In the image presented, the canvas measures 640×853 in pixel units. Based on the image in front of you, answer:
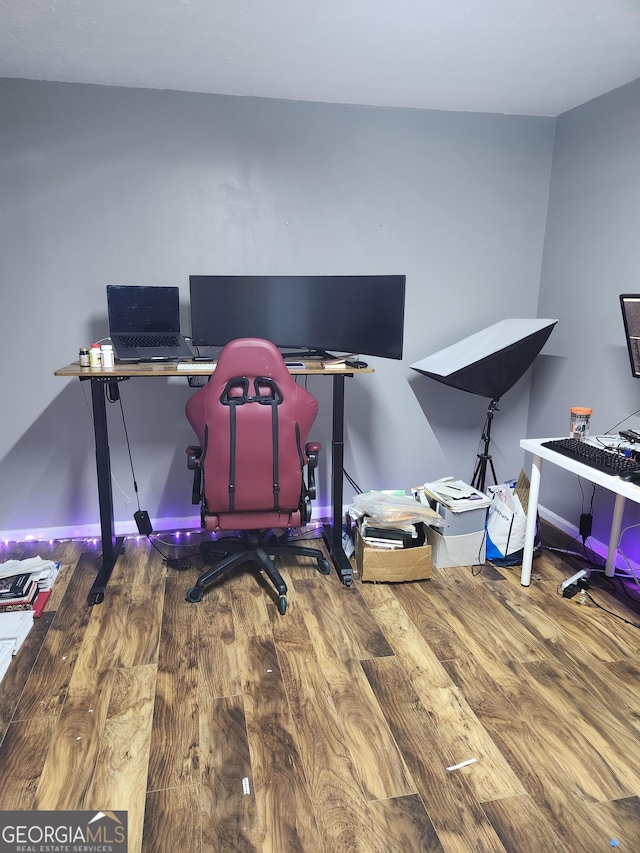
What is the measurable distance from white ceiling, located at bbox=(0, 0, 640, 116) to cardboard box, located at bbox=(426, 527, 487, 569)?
2.25 m

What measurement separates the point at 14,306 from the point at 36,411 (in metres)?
0.57

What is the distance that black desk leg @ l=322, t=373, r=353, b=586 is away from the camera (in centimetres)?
288

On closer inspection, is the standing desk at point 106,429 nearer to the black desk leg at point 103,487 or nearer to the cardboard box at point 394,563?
the black desk leg at point 103,487

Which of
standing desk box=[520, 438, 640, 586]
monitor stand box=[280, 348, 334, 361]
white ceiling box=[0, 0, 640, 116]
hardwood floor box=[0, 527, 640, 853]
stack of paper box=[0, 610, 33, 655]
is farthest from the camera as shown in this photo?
monitor stand box=[280, 348, 334, 361]

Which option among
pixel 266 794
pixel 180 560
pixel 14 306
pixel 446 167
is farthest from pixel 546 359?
pixel 14 306

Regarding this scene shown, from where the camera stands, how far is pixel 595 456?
2.43 metres

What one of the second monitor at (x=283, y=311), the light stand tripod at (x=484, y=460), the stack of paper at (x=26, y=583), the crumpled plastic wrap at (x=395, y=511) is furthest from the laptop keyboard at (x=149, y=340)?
the light stand tripod at (x=484, y=460)

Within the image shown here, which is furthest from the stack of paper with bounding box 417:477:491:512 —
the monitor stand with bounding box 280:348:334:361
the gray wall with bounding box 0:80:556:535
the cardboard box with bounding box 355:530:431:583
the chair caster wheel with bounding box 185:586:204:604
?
the chair caster wheel with bounding box 185:586:204:604

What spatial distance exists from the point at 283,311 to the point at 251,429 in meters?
0.93

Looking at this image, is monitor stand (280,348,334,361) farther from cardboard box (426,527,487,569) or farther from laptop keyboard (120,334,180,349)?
cardboard box (426,527,487,569)

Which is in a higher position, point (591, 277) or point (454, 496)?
point (591, 277)

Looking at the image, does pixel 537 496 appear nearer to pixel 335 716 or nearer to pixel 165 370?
pixel 335 716

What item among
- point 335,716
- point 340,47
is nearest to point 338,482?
point 335,716

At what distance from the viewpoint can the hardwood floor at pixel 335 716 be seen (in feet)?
5.07
